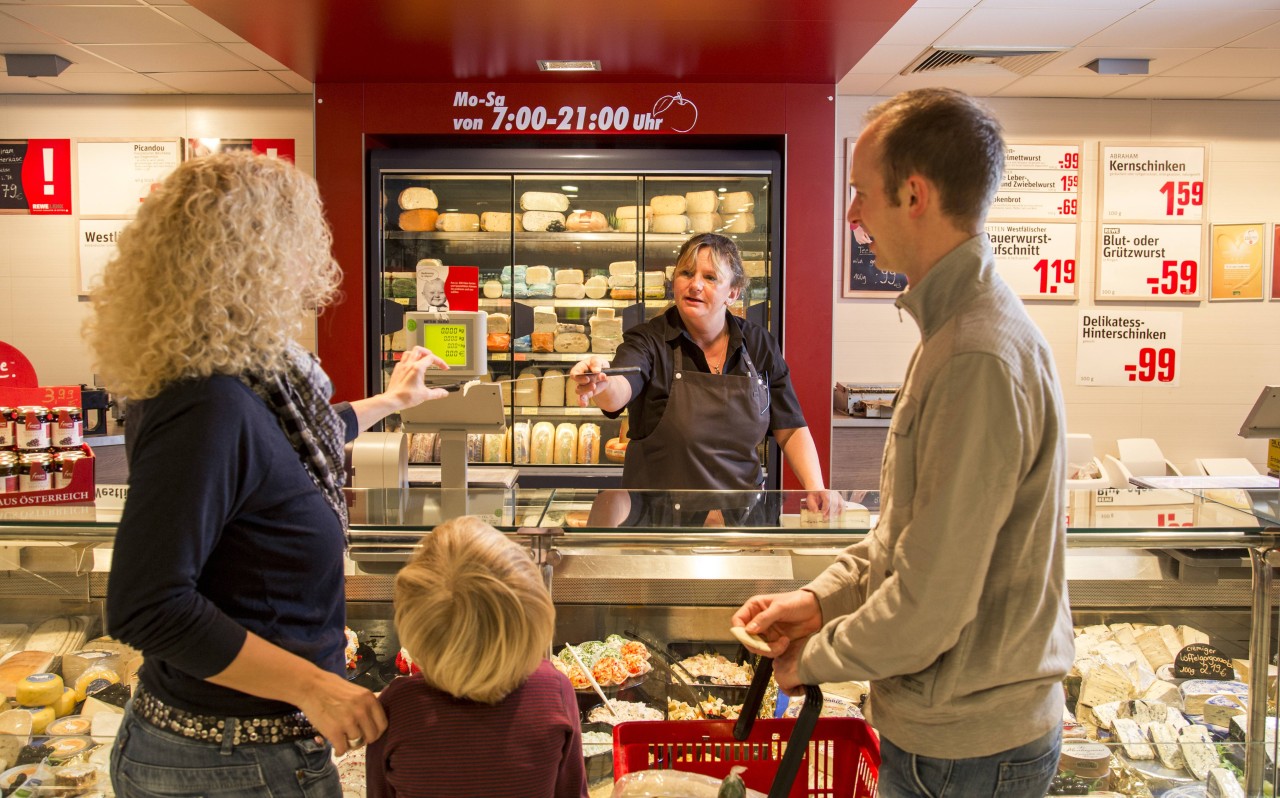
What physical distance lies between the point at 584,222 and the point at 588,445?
1.27 m

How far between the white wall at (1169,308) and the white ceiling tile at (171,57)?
12.8 ft

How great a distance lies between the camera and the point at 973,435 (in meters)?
1.13

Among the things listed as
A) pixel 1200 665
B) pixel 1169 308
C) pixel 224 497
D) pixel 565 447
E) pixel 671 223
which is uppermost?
pixel 671 223

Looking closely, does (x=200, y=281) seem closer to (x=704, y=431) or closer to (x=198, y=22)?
(x=704, y=431)

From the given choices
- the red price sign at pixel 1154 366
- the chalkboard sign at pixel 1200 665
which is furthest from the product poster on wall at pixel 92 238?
the red price sign at pixel 1154 366

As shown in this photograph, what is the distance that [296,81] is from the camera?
607 centimetres

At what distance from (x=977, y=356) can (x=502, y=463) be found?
174 inches

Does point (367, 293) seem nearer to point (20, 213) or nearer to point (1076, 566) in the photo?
point (20, 213)

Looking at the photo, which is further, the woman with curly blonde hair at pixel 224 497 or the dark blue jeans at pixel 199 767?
the dark blue jeans at pixel 199 767

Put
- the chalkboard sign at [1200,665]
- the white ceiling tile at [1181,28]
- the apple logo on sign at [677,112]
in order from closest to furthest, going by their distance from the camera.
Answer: the chalkboard sign at [1200,665]
the white ceiling tile at [1181,28]
the apple logo on sign at [677,112]

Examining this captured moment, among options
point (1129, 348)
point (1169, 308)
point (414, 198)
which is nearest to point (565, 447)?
point (414, 198)

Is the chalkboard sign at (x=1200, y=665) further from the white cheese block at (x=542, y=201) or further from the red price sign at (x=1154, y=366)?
the red price sign at (x=1154, y=366)

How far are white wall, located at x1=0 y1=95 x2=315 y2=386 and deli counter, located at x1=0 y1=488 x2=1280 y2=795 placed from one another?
15.3 ft

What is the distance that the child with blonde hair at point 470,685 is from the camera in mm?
1332
